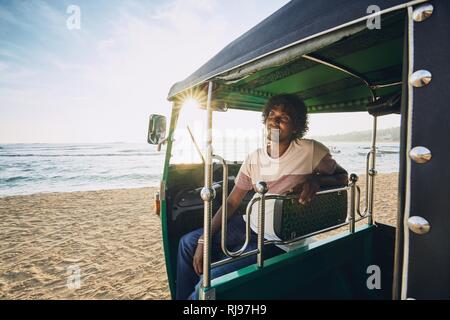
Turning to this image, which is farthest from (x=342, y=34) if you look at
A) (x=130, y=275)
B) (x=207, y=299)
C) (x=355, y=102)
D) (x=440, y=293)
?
(x=130, y=275)

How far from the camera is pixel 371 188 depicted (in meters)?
2.66

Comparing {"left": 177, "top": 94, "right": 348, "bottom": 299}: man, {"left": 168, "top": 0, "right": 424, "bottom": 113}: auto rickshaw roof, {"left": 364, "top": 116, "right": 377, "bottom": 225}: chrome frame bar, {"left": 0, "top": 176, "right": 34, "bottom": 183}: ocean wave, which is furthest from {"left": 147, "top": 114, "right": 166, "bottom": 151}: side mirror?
{"left": 0, "top": 176, "right": 34, "bottom": 183}: ocean wave

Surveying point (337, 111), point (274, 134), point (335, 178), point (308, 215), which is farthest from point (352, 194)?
point (337, 111)

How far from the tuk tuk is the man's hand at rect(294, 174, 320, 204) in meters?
0.12

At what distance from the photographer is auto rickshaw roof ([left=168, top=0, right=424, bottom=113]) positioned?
40.6 inches

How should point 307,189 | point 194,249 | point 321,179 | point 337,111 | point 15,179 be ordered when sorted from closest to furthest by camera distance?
point 307,189
point 321,179
point 194,249
point 337,111
point 15,179

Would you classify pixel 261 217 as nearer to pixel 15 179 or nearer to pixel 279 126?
pixel 279 126

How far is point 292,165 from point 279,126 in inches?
15.5

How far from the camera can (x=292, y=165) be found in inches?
78.7

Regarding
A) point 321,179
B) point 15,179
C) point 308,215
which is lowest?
point 15,179

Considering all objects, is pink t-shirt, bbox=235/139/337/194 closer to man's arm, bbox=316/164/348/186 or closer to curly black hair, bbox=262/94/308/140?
man's arm, bbox=316/164/348/186

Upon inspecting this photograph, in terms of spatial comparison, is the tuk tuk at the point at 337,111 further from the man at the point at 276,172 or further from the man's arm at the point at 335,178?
the man at the point at 276,172

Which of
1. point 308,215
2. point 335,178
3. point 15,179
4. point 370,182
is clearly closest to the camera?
point 308,215

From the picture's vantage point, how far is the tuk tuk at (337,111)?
799 millimetres
